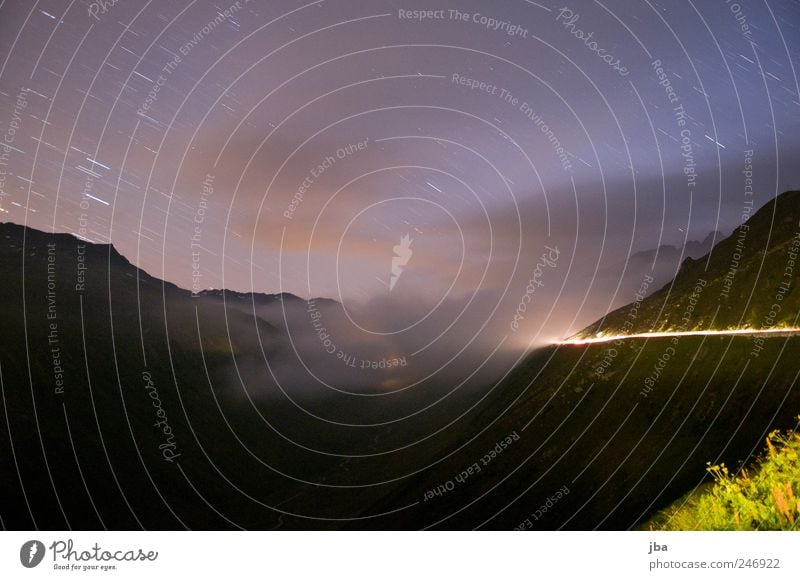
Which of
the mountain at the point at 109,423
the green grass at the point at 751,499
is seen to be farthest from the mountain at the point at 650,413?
the mountain at the point at 109,423

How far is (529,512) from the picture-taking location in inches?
254

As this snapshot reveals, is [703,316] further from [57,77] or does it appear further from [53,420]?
[53,420]

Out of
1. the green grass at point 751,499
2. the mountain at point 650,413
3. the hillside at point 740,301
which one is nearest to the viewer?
the green grass at point 751,499

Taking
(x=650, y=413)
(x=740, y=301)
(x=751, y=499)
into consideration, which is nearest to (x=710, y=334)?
(x=740, y=301)

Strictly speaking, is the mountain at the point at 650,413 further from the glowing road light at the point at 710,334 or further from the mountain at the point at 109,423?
the mountain at the point at 109,423

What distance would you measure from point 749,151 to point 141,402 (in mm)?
46165
